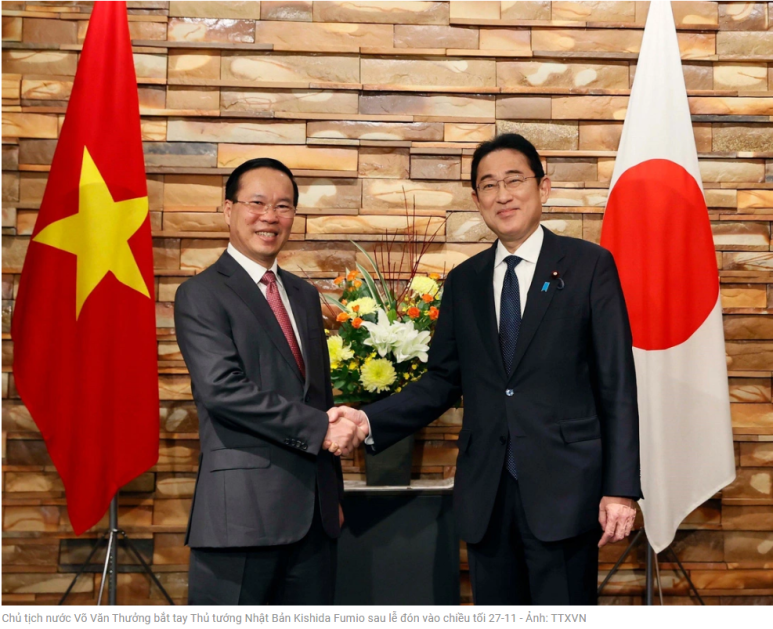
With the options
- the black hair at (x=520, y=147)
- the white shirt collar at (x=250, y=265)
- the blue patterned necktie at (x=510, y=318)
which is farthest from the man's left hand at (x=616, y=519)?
the white shirt collar at (x=250, y=265)

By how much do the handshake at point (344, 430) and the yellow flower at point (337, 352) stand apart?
0.25 meters

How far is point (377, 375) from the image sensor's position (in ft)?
7.60

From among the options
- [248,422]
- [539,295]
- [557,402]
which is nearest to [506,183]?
[539,295]

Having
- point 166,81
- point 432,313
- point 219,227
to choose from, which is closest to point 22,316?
point 219,227

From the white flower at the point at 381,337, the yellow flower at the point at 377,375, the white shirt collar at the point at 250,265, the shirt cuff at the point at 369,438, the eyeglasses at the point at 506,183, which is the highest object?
the eyeglasses at the point at 506,183

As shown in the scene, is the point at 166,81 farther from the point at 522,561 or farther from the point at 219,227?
the point at 522,561

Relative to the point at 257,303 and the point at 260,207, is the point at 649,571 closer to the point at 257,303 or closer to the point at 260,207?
the point at 257,303

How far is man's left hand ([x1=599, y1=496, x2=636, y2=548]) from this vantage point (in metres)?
1.77

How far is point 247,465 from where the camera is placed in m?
1.86

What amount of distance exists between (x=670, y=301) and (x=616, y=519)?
1.17 m

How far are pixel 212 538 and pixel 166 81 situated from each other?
195 centimetres

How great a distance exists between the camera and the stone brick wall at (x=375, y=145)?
2.91 metres

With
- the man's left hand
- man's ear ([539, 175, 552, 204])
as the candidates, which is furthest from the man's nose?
the man's left hand

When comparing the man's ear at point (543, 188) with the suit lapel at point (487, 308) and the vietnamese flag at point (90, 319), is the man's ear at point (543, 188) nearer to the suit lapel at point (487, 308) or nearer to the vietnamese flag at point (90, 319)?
the suit lapel at point (487, 308)
